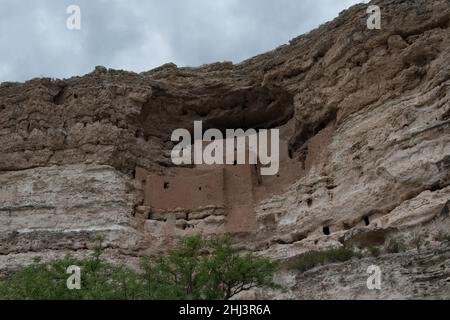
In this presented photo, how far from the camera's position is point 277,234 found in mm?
18391

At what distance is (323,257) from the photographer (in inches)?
567

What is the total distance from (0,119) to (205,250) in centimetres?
896

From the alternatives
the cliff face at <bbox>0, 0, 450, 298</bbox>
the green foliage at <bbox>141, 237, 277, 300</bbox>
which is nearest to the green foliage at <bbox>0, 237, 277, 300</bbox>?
the green foliage at <bbox>141, 237, 277, 300</bbox>

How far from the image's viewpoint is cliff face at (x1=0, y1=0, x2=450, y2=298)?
48.4 feet

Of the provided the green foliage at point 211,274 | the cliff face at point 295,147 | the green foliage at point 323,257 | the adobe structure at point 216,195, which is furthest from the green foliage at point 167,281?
the adobe structure at point 216,195

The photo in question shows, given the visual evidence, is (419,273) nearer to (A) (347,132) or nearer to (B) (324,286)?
(B) (324,286)

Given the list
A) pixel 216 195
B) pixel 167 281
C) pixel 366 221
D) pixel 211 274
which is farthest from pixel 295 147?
pixel 167 281

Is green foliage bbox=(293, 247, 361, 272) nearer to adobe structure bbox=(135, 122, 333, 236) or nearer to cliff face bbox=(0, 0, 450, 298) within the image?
cliff face bbox=(0, 0, 450, 298)

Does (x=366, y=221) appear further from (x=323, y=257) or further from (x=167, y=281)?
(x=167, y=281)

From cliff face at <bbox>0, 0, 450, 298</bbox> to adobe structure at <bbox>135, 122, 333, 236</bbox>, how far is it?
0.39ft

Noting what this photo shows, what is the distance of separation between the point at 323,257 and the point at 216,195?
6.27 m

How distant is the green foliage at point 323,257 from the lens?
46.2ft

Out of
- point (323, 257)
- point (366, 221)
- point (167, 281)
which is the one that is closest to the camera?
point (167, 281)
